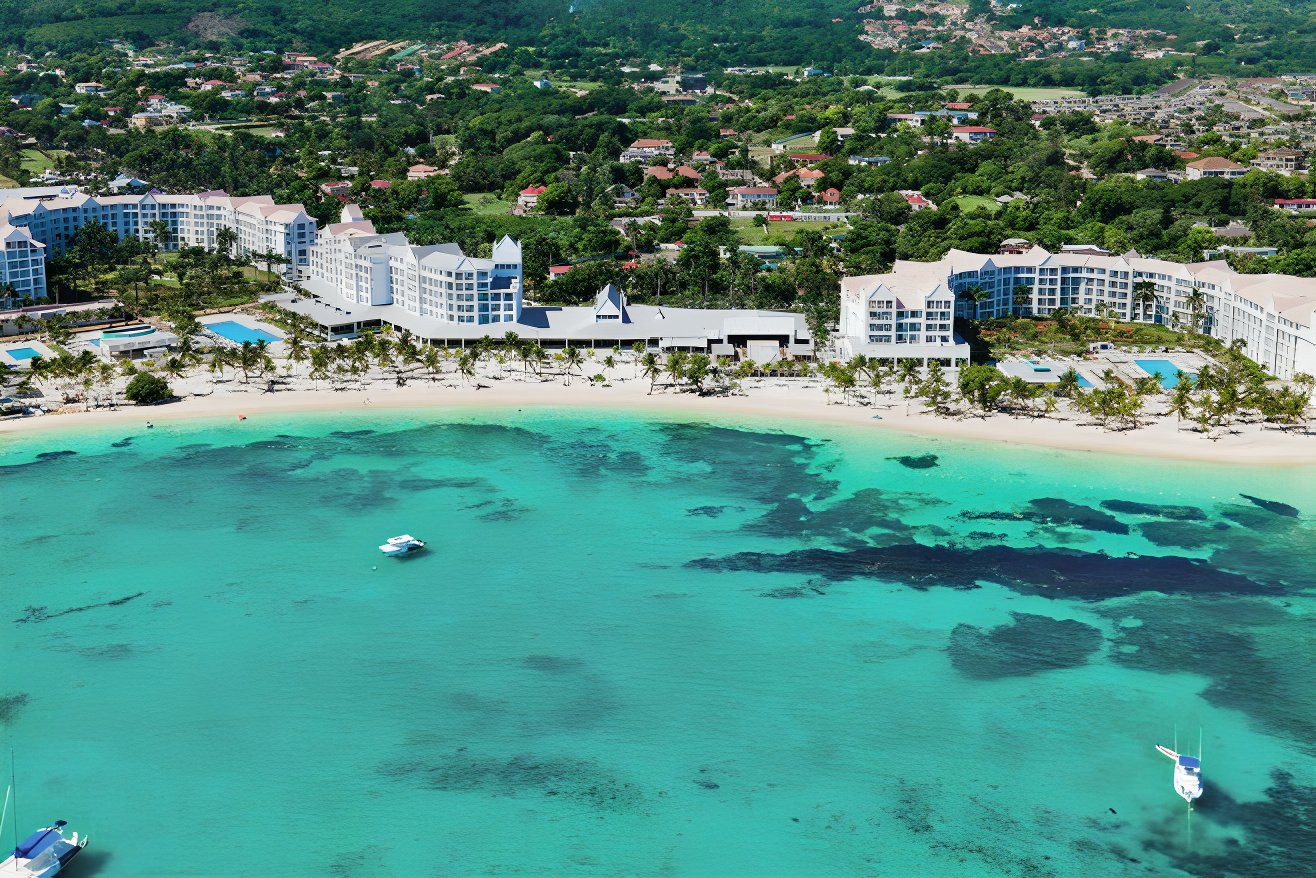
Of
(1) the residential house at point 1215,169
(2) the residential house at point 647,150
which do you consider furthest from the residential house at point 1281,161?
(2) the residential house at point 647,150

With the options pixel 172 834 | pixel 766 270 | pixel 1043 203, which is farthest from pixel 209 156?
pixel 172 834

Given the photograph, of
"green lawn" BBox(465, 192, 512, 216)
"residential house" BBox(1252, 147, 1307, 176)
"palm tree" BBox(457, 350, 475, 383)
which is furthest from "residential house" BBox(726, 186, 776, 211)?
"palm tree" BBox(457, 350, 475, 383)

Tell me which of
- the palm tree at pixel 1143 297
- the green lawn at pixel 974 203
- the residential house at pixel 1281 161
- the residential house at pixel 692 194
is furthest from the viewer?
the residential house at pixel 1281 161

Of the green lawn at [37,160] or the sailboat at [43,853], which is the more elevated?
the green lawn at [37,160]

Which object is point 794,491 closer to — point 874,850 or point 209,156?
point 874,850

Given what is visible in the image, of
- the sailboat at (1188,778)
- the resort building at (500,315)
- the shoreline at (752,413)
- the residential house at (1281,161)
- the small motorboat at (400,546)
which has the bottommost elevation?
the sailboat at (1188,778)

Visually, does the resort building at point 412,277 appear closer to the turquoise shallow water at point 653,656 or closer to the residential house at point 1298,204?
the turquoise shallow water at point 653,656
